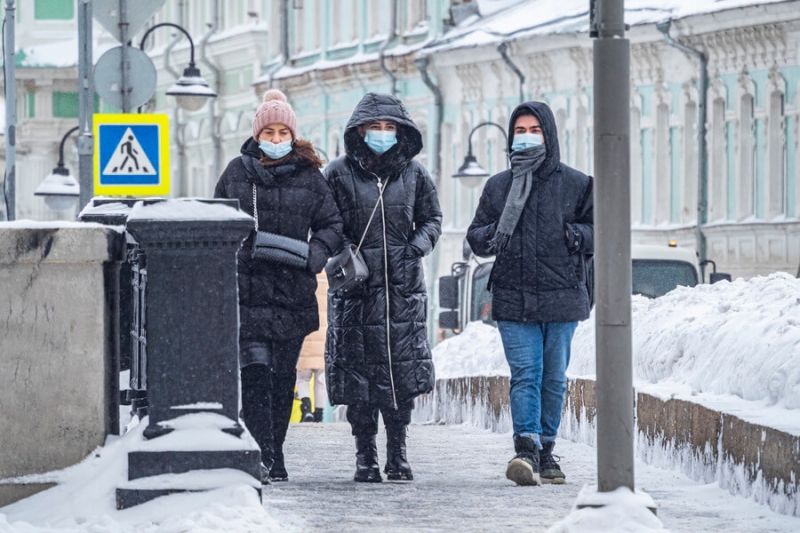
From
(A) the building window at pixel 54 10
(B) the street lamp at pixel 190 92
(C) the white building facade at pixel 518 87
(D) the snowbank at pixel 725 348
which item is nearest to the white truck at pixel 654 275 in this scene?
(B) the street lamp at pixel 190 92

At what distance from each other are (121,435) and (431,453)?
12.6ft

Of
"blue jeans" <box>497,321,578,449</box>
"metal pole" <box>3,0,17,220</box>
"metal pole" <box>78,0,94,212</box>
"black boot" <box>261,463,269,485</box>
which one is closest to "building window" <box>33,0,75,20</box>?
"metal pole" <box>3,0,17,220</box>

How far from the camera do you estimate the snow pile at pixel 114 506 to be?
830cm

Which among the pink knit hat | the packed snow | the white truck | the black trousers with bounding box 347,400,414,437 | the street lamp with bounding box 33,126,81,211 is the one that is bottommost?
the black trousers with bounding box 347,400,414,437

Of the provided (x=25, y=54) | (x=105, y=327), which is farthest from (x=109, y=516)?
(x=25, y=54)

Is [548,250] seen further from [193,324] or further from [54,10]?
[54,10]

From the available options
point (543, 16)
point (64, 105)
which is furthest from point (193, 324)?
point (64, 105)

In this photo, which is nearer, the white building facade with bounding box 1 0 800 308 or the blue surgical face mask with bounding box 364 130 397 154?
the blue surgical face mask with bounding box 364 130 397 154

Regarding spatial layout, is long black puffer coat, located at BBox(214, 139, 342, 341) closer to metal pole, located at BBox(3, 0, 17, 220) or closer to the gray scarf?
the gray scarf

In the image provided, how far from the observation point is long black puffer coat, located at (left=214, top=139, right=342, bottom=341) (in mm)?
10594

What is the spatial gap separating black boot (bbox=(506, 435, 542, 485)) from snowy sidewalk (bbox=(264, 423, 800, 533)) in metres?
0.07

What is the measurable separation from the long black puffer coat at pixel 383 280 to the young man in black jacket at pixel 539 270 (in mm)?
379

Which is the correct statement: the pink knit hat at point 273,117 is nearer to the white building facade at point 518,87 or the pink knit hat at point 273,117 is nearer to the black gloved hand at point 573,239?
the black gloved hand at point 573,239

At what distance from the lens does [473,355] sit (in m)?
20.3
